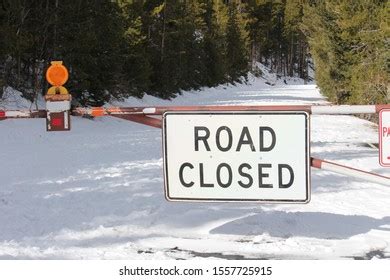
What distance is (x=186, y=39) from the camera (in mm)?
41000

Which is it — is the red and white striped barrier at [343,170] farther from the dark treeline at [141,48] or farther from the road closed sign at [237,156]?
the dark treeline at [141,48]

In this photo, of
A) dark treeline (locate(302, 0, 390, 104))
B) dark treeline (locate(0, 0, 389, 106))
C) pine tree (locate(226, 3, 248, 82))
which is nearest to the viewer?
dark treeline (locate(0, 0, 389, 106))

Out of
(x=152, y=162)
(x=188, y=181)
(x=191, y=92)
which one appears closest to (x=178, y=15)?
(x=191, y=92)

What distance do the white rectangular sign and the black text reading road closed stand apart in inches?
28.0

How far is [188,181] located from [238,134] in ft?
1.63

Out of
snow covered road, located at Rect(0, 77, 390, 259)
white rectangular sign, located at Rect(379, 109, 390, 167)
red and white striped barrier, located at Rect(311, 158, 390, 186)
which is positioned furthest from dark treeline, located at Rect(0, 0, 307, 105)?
white rectangular sign, located at Rect(379, 109, 390, 167)

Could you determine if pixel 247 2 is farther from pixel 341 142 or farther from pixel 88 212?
pixel 88 212

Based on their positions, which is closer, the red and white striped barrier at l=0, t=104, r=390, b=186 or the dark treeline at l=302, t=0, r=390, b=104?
the red and white striped barrier at l=0, t=104, r=390, b=186

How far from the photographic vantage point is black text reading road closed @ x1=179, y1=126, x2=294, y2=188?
3.56 metres

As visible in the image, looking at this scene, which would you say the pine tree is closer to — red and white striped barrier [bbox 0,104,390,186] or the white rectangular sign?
red and white striped barrier [bbox 0,104,390,186]

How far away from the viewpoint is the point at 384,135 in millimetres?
3672

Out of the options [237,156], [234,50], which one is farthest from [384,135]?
[234,50]

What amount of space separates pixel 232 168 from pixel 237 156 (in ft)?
0.30

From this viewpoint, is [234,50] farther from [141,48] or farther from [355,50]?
[141,48]
